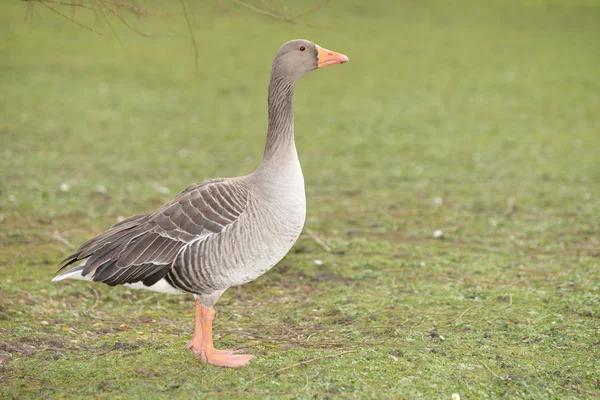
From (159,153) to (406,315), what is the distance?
21.1 feet

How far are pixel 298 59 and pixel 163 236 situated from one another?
163 centimetres

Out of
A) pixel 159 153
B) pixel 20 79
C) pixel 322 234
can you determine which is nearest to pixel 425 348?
pixel 322 234

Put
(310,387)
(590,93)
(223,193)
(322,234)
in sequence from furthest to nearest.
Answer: (590,93) < (322,234) < (223,193) < (310,387)

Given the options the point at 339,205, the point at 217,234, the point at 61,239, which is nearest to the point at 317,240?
the point at 339,205

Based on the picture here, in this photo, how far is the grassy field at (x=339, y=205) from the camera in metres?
4.50

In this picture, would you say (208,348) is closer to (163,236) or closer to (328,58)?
(163,236)

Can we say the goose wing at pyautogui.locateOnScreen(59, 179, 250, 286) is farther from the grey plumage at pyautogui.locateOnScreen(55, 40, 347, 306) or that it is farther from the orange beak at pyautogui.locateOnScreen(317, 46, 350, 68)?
the orange beak at pyautogui.locateOnScreen(317, 46, 350, 68)

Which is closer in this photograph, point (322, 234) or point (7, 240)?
point (7, 240)

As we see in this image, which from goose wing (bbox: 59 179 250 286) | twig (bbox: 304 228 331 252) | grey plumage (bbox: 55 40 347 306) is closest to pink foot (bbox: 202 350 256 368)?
grey plumage (bbox: 55 40 347 306)

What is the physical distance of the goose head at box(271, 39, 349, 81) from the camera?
4.89 metres

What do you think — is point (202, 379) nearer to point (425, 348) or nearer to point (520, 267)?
point (425, 348)

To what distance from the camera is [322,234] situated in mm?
7688

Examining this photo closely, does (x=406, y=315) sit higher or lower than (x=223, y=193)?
lower

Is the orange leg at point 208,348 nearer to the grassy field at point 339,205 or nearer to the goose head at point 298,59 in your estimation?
the grassy field at point 339,205
